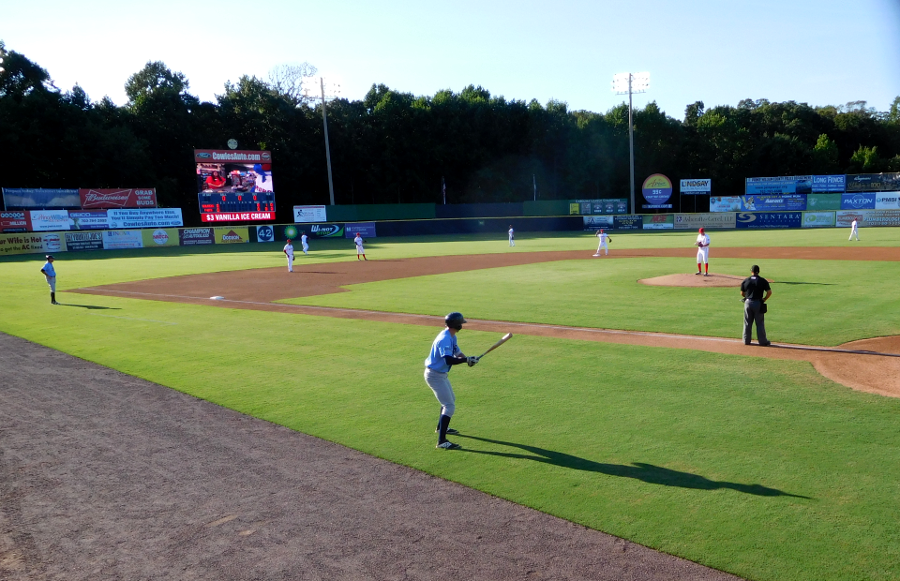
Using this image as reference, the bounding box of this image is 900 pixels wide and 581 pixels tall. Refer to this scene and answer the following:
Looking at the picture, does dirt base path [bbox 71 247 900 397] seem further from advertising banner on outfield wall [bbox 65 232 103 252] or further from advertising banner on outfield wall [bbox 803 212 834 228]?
advertising banner on outfield wall [bbox 803 212 834 228]

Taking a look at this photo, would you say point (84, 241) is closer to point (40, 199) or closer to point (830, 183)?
point (40, 199)

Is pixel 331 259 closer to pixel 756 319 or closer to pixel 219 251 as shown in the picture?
pixel 219 251

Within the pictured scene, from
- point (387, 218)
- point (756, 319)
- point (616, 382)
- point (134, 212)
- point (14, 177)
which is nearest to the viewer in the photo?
point (616, 382)

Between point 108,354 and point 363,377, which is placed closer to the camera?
point 363,377

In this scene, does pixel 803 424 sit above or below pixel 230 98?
below

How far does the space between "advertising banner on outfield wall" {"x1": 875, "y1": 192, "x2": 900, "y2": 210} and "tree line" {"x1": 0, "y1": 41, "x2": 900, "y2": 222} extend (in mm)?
23154

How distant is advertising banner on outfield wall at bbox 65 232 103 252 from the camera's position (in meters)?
51.6

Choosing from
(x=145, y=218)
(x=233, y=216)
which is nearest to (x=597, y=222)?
(x=233, y=216)

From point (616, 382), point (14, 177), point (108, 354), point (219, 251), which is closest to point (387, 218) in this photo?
point (219, 251)

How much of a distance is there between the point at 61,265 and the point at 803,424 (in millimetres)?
43529

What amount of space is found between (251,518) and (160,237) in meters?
54.9

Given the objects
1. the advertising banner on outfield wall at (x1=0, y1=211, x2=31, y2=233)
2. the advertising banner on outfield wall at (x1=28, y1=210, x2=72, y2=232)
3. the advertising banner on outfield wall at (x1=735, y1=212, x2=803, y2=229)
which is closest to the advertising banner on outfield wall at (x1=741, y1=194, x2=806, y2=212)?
the advertising banner on outfield wall at (x1=735, y1=212, x2=803, y2=229)

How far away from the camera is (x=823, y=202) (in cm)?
5916

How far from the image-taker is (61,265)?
40469mm
